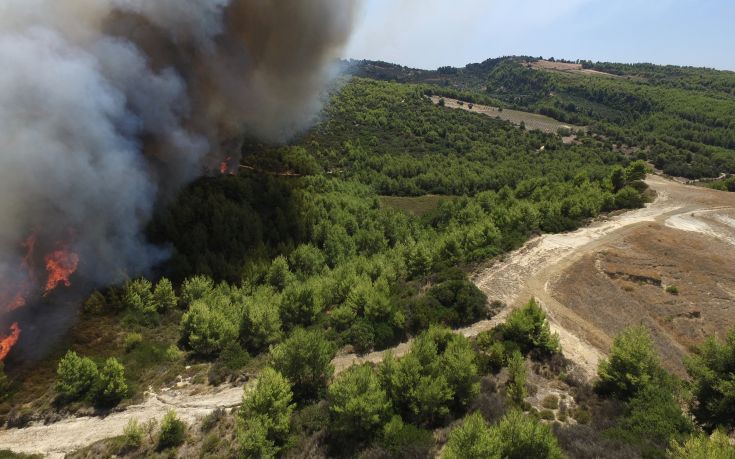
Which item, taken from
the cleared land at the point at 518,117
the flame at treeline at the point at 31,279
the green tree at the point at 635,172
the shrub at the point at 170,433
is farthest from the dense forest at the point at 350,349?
the cleared land at the point at 518,117

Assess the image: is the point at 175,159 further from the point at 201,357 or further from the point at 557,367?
the point at 557,367

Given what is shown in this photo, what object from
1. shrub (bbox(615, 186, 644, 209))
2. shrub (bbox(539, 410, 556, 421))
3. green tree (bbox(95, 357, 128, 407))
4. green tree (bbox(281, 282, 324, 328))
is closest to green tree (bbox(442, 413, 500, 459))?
shrub (bbox(539, 410, 556, 421))

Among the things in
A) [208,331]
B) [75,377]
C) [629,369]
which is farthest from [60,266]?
[629,369]

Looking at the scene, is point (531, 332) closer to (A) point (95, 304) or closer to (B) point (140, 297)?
(B) point (140, 297)

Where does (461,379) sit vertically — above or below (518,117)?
below

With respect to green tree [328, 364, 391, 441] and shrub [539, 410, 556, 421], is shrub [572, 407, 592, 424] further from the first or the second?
green tree [328, 364, 391, 441]

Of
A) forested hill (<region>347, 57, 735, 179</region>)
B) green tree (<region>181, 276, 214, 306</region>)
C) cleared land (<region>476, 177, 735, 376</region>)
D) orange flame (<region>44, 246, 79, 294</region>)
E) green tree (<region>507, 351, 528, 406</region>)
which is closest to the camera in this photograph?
green tree (<region>507, 351, 528, 406</region>)

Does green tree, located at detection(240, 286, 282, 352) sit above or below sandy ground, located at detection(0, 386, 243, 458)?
above

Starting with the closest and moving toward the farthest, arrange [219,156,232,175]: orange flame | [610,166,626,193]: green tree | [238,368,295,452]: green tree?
[238,368,295,452]: green tree → [219,156,232,175]: orange flame → [610,166,626,193]: green tree
